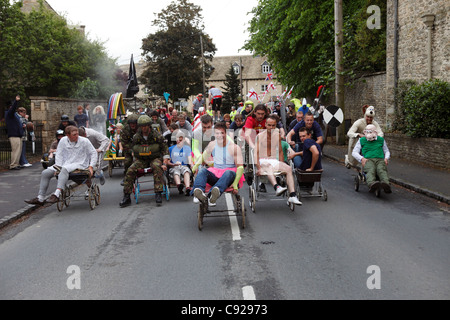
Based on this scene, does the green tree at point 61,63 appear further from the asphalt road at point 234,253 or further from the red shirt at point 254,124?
the asphalt road at point 234,253

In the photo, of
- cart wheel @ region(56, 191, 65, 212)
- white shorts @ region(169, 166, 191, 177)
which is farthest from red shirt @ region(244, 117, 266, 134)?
cart wheel @ region(56, 191, 65, 212)

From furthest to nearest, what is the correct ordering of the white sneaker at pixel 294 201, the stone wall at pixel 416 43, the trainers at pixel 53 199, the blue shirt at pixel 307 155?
the stone wall at pixel 416 43 < the blue shirt at pixel 307 155 < the trainers at pixel 53 199 < the white sneaker at pixel 294 201

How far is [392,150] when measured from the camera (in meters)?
18.3

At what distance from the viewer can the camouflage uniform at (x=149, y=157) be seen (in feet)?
33.8

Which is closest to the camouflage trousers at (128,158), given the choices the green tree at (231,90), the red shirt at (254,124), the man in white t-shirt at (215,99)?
the red shirt at (254,124)

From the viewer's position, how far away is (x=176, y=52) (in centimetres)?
6028

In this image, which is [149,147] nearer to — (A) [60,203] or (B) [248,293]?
(A) [60,203]

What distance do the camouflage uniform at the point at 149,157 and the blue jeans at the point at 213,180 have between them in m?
2.34

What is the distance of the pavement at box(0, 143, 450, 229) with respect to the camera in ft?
32.0

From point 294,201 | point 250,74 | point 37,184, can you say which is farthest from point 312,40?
point 250,74

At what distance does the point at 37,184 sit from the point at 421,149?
37.5 feet
